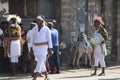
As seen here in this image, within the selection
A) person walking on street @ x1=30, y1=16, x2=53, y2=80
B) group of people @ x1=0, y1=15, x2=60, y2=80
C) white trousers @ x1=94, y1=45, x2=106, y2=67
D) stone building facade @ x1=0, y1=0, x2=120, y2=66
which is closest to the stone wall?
stone building facade @ x1=0, y1=0, x2=120, y2=66

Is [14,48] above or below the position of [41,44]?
below

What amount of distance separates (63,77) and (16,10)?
4560mm

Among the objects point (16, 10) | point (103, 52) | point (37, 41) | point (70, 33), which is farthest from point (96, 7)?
point (37, 41)

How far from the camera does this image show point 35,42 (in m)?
13.9

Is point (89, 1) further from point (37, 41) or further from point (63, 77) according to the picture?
point (37, 41)

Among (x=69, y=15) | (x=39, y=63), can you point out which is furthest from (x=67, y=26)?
(x=39, y=63)

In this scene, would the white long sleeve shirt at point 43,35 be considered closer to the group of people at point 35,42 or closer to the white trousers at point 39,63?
the group of people at point 35,42

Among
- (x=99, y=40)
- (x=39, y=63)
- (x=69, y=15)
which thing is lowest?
(x=39, y=63)

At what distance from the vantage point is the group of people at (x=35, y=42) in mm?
13859

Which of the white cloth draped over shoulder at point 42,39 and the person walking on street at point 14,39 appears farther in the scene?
the person walking on street at point 14,39

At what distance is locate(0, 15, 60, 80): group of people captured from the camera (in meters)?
13.9

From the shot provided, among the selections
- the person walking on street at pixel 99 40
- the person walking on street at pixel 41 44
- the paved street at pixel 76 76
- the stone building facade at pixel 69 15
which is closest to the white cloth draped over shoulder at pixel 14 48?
the paved street at pixel 76 76

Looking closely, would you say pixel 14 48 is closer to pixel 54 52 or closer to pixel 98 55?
pixel 54 52

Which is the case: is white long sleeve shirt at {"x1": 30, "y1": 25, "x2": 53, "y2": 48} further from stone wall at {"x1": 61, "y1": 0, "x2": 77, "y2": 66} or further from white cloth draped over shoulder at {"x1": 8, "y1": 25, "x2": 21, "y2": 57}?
stone wall at {"x1": 61, "y1": 0, "x2": 77, "y2": 66}
